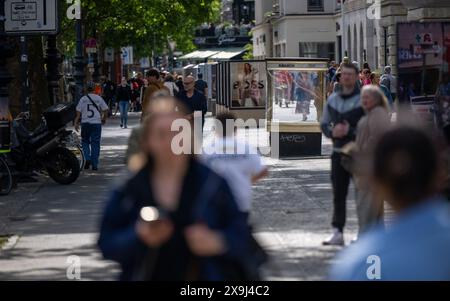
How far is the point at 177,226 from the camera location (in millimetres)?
4805

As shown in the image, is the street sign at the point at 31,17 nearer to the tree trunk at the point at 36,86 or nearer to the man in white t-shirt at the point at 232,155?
the tree trunk at the point at 36,86

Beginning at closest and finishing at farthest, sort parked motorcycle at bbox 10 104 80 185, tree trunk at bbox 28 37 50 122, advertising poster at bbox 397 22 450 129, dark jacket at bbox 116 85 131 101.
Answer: advertising poster at bbox 397 22 450 129 → parked motorcycle at bbox 10 104 80 185 → tree trunk at bbox 28 37 50 122 → dark jacket at bbox 116 85 131 101

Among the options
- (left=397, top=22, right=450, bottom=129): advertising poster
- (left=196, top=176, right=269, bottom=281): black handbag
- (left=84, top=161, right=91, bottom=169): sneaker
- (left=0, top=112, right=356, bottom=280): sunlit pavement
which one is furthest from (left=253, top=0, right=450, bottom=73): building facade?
(left=196, top=176, right=269, bottom=281): black handbag

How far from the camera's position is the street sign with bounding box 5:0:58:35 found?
2050 cm

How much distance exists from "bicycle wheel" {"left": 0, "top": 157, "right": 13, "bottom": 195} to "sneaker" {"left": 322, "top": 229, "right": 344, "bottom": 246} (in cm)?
798

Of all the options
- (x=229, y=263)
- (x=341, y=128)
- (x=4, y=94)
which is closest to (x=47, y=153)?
(x=4, y=94)

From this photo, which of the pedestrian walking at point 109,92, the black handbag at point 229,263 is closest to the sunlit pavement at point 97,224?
the black handbag at point 229,263

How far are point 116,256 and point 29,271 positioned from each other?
20.9ft

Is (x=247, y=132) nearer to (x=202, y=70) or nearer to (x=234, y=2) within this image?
(x=202, y=70)

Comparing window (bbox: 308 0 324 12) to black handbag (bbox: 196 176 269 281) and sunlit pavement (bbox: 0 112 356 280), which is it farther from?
black handbag (bbox: 196 176 269 281)

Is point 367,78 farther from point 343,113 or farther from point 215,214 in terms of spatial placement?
point 215,214

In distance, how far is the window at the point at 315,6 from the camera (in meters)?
86.6

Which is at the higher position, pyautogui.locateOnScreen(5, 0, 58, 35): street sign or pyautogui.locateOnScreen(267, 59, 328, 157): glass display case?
pyautogui.locateOnScreen(5, 0, 58, 35): street sign
